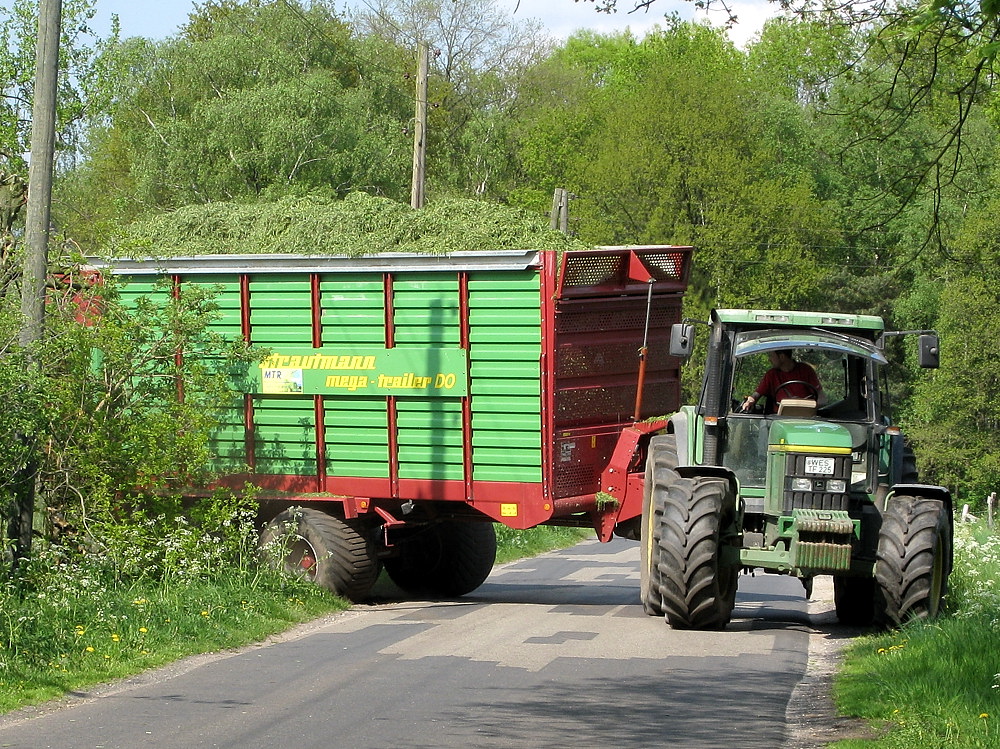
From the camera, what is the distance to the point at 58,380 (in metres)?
12.2

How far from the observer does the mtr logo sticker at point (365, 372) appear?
13.2 m

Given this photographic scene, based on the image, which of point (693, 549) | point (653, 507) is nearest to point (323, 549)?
point (653, 507)

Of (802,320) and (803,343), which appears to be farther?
(802,320)

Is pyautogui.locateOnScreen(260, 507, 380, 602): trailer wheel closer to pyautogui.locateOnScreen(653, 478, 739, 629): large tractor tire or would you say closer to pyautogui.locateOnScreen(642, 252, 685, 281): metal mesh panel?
pyautogui.locateOnScreen(653, 478, 739, 629): large tractor tire

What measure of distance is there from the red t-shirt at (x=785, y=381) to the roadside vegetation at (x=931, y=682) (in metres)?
2.10

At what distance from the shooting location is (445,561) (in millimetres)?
15172

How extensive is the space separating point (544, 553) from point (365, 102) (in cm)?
2098

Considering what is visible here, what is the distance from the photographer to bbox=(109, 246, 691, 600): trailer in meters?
13.0

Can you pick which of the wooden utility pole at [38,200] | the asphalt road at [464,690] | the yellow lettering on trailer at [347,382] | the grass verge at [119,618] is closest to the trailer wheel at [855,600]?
the asphalt road at [464,690]

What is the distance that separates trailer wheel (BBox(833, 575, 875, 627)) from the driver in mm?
1647

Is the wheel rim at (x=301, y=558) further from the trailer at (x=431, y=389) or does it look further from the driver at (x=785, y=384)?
the driver at (x=785, y=384)

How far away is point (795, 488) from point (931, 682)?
10.9 feet

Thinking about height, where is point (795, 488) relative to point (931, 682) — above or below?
above

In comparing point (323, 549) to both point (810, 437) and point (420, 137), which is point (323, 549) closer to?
point (810, 437)
